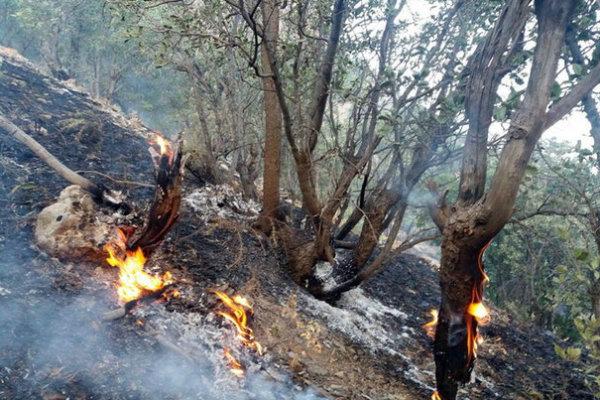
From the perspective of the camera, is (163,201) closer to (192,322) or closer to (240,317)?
(192,322)

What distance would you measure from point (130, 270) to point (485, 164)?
3535 mm

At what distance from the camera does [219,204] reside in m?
6.58

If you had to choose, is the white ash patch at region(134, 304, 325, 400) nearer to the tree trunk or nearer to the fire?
the fire

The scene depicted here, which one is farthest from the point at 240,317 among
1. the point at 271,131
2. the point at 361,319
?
the point at 271,131

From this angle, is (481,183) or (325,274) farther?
(325,274)

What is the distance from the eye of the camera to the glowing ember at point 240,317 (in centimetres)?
404

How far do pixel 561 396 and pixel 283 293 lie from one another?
3.72m

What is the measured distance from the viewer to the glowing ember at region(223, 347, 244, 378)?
358 cm

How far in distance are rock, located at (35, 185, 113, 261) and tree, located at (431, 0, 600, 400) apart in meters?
3.38

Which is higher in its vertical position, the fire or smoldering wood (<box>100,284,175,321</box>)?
the fire

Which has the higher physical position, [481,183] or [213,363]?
[481,183]

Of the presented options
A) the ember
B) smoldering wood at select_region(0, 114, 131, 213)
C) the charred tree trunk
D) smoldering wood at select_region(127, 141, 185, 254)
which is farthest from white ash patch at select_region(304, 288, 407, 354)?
smoldering wood at select_region(0, 114, 131, 213)

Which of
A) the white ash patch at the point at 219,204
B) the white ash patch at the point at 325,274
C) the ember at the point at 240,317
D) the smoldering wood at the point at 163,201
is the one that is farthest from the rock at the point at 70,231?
the white ash patch at the point at 325,274

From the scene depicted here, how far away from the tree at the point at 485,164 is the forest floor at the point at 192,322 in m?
0.97
